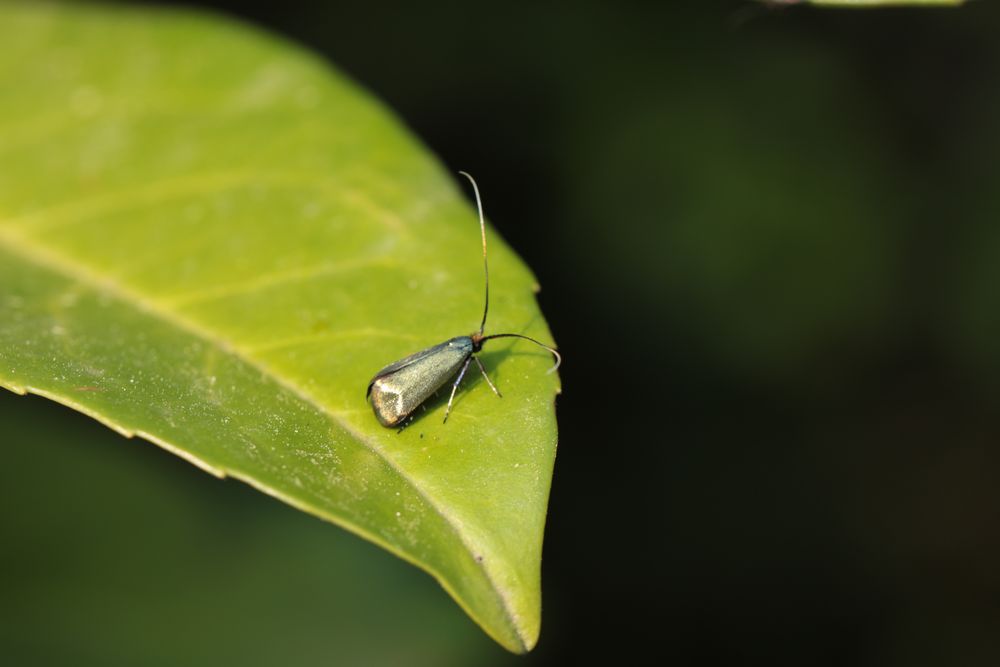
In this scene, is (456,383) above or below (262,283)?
above

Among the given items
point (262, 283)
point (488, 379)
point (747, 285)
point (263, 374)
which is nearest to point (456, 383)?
point (488, 379)

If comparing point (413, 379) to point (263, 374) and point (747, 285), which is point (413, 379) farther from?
point (747, 285)

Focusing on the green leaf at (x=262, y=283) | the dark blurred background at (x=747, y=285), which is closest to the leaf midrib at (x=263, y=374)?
the green leaf at (x=262, y=283)

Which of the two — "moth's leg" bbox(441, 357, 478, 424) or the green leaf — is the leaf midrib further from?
"moth's leg" bbox(441, 357, 478, 424)

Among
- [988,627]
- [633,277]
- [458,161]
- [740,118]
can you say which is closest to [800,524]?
[988,627]

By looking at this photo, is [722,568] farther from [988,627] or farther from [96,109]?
[96,109]

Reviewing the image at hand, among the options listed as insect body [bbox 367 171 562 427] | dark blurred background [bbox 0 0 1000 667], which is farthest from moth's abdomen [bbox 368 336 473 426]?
dark blurred background [bbox 0 0 1000 667]

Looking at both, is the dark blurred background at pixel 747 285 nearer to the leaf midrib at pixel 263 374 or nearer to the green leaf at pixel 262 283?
the green leaf at pixel 262 283
